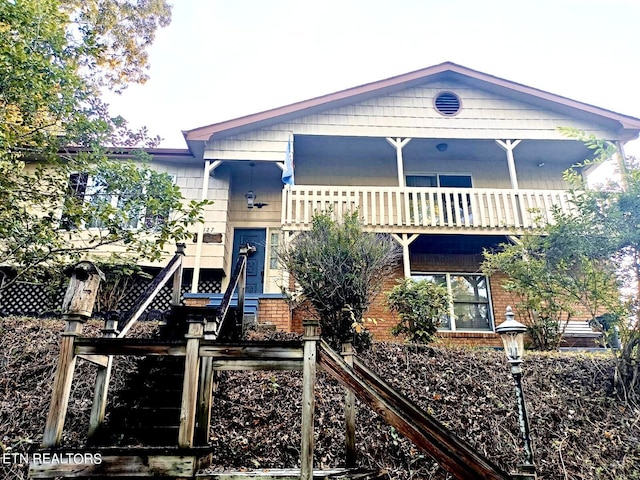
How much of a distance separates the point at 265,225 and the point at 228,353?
363 inches

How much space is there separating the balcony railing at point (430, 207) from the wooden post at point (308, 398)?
7.12 meters

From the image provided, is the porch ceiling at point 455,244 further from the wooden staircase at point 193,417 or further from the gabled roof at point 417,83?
the wooden staircase at point 193,417

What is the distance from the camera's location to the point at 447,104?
1287cm

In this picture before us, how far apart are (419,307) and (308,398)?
17.1 feet

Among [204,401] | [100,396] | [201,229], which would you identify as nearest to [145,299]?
[100,396]

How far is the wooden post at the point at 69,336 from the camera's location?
3.58m

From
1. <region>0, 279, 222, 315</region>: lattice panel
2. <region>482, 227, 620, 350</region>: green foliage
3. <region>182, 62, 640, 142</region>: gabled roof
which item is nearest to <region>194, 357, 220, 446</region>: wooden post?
<region>482, 227, 620, 350</region>: green foliage

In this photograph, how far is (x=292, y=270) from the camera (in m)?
7.98

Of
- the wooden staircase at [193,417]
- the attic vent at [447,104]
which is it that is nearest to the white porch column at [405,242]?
the attic vent at [447,104]

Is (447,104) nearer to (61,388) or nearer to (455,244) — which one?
(455,244)

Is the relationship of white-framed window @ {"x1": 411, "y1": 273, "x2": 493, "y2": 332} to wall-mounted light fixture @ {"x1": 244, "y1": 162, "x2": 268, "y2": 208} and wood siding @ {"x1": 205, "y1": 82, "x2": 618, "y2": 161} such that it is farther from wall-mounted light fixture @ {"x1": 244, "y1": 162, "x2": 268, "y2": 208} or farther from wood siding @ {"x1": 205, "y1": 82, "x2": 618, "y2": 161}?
wall-mounted light fixture @ {"x1": 244, "y1": 162, "x2": 268, "y2": 208}

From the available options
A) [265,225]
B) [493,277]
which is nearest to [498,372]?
[493,277]

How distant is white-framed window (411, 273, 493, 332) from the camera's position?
11445mm

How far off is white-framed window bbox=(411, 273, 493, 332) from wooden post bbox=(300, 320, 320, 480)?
26.7ft
